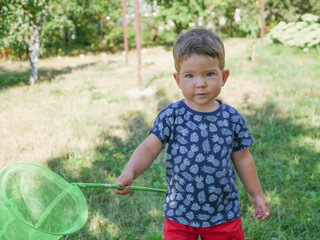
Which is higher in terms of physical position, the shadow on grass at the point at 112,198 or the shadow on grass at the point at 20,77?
the shadow on grass at the point at 112,198

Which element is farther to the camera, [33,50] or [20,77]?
[20,77]

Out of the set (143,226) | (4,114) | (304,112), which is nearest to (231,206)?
(143,226)

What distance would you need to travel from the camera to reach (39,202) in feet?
6.07

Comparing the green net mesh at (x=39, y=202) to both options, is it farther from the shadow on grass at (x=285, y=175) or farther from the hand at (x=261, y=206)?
the shadow on grass at (x=285, y=175)

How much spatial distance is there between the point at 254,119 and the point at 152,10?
12.2 meters

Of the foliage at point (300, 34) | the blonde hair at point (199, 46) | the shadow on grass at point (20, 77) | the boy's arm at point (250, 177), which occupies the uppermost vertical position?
the blonde hair at point (199, 46)

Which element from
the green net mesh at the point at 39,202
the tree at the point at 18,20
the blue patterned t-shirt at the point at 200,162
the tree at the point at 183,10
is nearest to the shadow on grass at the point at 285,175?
the blue patterned t-shirt at the point at 200,162

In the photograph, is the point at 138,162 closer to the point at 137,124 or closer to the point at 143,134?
the point at 143,134

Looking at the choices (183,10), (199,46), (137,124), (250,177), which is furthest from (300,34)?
(199,46)

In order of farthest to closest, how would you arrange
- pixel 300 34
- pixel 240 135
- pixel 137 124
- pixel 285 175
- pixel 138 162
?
1. pixel 300 34
2. pixel 137 124
3. pixel 285 175
4. pixel 240 135
5. pixel 138 162

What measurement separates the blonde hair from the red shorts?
775mm

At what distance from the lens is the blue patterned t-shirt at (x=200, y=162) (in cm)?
175

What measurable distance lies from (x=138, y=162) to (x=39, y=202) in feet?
1.87

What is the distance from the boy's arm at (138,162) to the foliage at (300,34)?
8.07 meters
